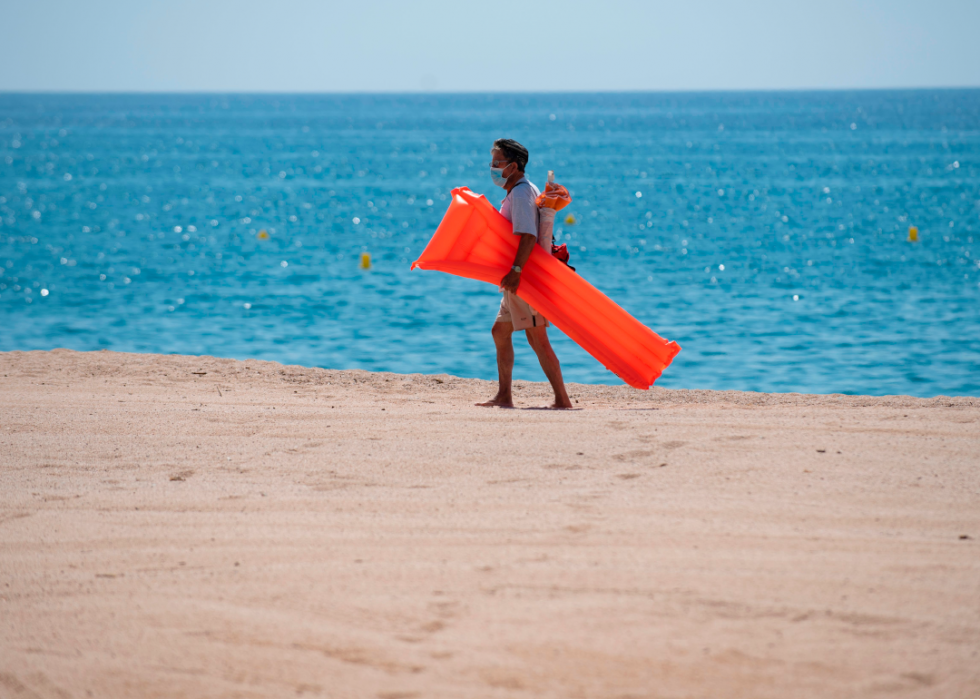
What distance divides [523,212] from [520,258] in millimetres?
326

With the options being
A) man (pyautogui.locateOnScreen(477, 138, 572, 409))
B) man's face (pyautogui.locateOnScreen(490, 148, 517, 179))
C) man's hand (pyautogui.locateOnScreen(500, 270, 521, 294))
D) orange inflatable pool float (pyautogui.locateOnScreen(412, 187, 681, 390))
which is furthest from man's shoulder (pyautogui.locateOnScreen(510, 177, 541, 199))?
man's hand (pyautogui.locateOnScreen(500, 270, 521, 294))

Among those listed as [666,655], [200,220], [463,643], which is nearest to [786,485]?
[666,655]

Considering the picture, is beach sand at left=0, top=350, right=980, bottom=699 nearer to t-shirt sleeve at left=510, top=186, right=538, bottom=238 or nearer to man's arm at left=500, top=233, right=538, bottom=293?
man's arm at left=500, top=233, right=538, bottom=293

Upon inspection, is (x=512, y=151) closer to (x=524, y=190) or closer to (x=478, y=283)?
(x=524, y=190)

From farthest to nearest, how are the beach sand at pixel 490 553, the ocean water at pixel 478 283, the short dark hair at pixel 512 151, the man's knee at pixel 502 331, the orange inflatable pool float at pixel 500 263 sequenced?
the ocean water at pixel 478 283, the man's knee at pixel 502 331, the orange inflatable pool float at pixel 500 263, the short dark hair at pixel 512 151, the beach sand at pixel 490 553

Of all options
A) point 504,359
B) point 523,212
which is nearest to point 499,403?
point 504,359

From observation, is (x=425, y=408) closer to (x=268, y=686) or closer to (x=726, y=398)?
(x=726, y=398)

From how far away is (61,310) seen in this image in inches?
642

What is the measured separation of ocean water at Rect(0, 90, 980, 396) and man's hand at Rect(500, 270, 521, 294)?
193 inches

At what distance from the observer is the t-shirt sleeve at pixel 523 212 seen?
6418mm

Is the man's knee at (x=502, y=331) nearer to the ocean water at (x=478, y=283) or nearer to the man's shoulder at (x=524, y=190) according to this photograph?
the man's shoulder at (x=524, y=190)

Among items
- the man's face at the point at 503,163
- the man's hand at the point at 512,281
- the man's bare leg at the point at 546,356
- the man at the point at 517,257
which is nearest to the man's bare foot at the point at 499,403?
the man at the point at 517,257

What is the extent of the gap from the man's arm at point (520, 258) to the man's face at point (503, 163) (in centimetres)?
45

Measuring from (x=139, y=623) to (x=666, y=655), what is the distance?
75.5 inches
